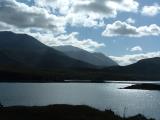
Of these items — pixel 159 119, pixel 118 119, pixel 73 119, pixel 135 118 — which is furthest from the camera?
pixel 159 119

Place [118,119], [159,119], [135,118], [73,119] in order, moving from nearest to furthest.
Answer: [73,119]
[118,119]
[135,118]
[159,119]

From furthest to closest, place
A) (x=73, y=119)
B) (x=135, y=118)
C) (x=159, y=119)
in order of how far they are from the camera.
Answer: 1. (x=159, y=119)
2. (x=135, y=118)
3. (x=73, y=119)

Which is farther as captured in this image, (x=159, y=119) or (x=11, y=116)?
(x=159, y=119)

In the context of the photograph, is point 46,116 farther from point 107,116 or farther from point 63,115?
point 107,116

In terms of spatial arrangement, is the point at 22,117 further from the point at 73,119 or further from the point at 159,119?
the point at 159,119

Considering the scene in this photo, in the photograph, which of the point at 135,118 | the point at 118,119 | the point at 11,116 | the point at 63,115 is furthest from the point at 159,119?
the point at 11,116

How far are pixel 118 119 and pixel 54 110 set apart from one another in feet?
33.1

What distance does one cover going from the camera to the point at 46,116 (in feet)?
173

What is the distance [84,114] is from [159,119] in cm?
3201

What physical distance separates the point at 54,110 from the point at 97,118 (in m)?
7.42

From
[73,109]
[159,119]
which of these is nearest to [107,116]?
[73,109]

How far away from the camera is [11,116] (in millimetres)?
52406

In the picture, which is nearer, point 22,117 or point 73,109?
point 22,117

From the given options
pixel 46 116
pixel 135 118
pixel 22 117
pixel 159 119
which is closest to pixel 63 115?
pixel 46 116
